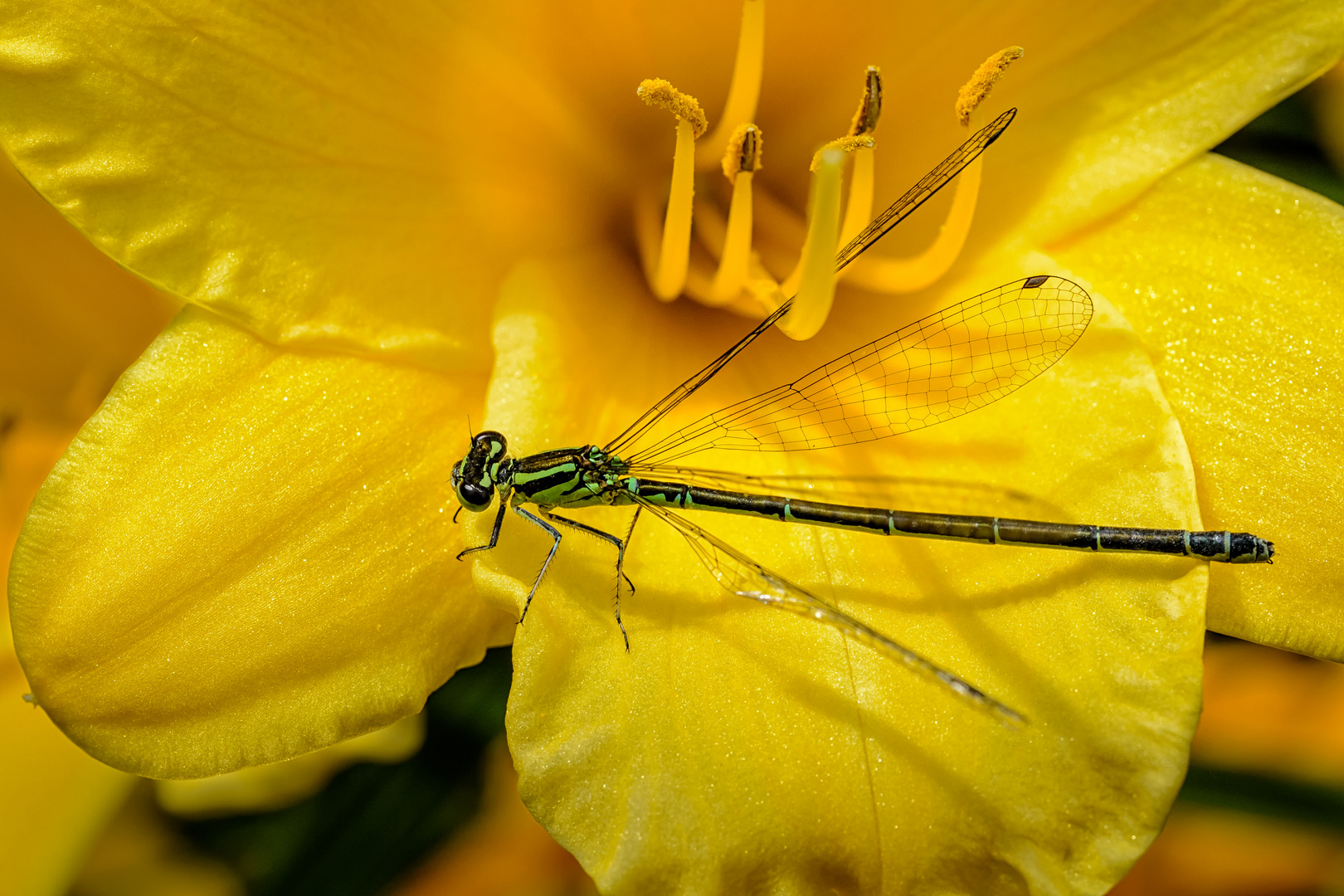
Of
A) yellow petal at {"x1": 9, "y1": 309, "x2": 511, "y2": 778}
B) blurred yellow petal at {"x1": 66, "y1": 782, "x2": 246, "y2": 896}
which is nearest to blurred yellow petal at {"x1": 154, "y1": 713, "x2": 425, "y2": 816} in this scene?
blurred yellow petal at {"x1": 66, "y1": 782, "x2": 246, "y2": 896}

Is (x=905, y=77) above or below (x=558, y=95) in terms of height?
above

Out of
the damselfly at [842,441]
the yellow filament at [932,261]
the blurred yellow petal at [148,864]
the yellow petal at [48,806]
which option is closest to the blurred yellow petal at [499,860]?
the blurred yellow petal at [148,864]

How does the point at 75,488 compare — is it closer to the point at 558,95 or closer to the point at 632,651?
the point at 632,651

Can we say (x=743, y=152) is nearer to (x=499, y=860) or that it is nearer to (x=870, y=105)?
(x=870, y=105)

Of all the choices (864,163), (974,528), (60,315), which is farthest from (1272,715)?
(60,315)

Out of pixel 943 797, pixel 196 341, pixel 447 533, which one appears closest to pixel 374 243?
pixel 196 341

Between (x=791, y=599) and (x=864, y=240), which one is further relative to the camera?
(x=864, y=240)

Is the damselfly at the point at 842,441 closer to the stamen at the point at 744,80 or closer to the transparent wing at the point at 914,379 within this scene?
the transparent wing at the point at 914,379

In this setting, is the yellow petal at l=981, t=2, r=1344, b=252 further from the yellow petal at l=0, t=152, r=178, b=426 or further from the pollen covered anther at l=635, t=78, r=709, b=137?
the yellow petal at l=0, t=152, r=178, b=426
